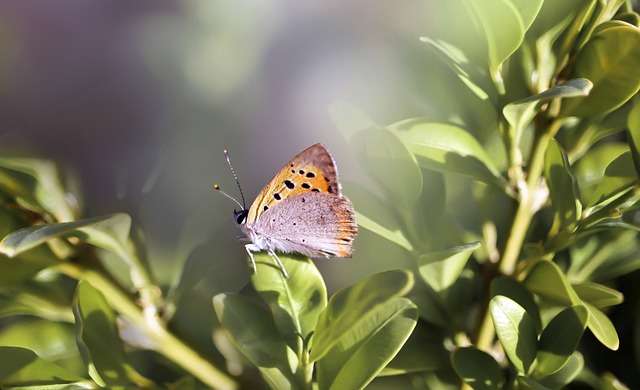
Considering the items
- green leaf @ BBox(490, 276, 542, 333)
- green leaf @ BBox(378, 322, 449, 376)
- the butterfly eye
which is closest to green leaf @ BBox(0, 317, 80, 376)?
the butterfly eye

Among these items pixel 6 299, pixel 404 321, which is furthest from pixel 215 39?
pixel 404 321

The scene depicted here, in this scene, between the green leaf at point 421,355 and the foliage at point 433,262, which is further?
the green leaf at point 421,355

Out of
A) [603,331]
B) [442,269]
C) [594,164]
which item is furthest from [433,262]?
[594,164]

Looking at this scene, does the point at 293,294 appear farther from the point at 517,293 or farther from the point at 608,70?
the point at 608,70

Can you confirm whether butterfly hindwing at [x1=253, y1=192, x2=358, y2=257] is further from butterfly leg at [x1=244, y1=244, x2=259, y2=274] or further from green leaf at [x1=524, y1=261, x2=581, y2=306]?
green leaf at [x1=524, y1=261, x2=581, y2=306]

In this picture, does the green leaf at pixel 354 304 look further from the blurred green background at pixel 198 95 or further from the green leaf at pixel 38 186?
the green leaf at pixel 38 186

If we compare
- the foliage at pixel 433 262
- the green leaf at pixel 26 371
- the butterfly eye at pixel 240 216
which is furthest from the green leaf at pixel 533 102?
the green leaf at pixel 26 371

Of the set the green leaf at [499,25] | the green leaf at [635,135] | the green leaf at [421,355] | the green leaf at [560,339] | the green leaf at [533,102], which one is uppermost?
the green leaf at [499,25]
